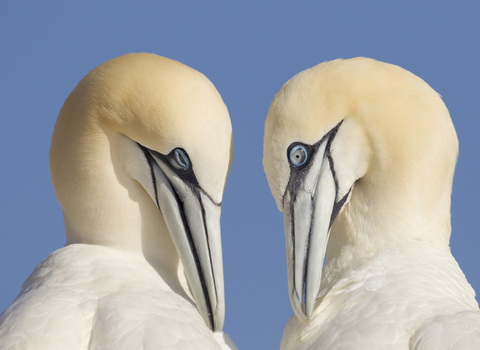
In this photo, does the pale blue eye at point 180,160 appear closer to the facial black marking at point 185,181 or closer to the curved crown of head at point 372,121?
the facial black marking at point 185,181

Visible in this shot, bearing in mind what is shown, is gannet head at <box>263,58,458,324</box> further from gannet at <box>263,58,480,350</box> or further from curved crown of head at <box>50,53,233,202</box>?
curved crown of head at <box>50,53,233,202</box>

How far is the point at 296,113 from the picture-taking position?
4414 millimetres

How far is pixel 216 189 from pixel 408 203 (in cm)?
133

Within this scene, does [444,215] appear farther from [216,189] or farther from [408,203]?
[216,189]

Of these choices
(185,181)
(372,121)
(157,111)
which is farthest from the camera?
(372,121)

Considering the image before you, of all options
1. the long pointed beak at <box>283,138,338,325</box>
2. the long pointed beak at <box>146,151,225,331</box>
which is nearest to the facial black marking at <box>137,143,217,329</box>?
the long pointed beak at <box>146,151,225,331</box>

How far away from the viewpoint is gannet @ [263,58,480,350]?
4.42 m

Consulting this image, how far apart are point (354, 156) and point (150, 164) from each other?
1.40m

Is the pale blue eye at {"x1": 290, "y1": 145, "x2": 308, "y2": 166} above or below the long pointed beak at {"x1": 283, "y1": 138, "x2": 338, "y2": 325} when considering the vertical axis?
above

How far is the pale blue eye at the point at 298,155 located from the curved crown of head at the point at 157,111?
425mm

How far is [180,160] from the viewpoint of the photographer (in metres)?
4.31

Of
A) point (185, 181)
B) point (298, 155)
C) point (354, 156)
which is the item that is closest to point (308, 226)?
point (298, 155)

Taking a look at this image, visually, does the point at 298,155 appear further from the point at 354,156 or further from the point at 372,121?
the point at 372,121

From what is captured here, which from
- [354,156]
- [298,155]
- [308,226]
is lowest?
[308,226]
